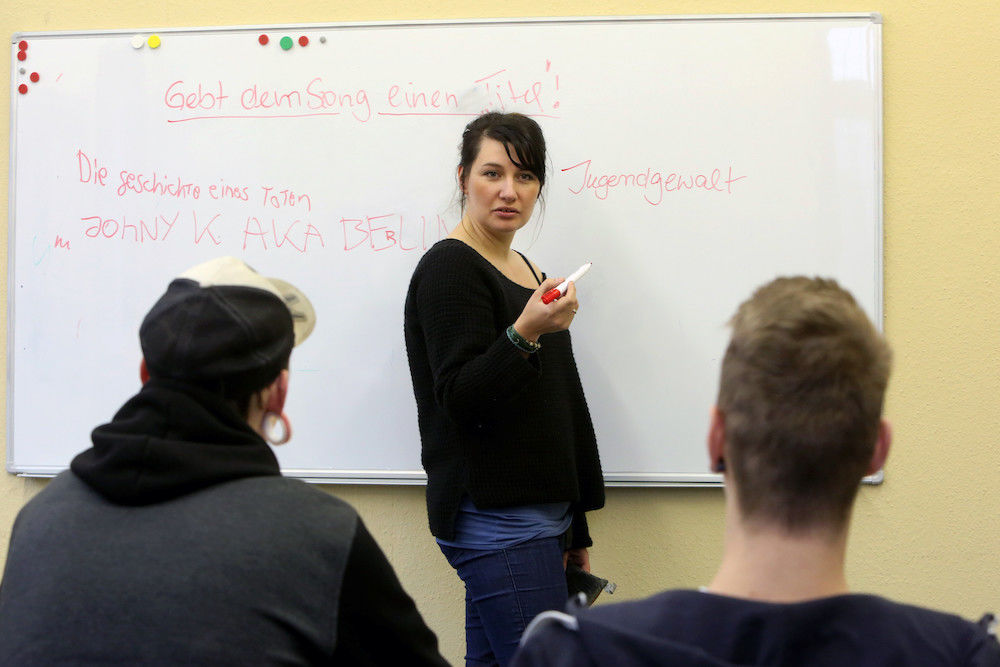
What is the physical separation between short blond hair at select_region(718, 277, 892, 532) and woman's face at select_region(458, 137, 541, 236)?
1019mm

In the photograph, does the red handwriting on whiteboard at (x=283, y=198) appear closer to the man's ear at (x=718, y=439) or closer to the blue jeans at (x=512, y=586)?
the blue jeans at (x=512, y=586)

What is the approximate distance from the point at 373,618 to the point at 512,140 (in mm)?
1073

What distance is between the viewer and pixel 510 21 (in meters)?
2.11

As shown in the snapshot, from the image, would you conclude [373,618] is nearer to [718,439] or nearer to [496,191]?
[718,439]

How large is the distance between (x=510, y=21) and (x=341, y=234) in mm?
665

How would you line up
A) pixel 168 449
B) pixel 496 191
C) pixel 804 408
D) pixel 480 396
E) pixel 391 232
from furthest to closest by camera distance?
pixel 391 232 → pixel 496 191 → pixel 480 396 → pixel 168 449 → pixel 804 408

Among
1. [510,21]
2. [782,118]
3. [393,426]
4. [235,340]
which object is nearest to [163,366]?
[235,340]

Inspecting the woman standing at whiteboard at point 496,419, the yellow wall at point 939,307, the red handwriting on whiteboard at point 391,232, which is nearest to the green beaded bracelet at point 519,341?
the woman standing at whiteboard at point 496,419

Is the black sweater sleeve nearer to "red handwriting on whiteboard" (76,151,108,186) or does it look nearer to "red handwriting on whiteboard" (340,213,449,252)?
"red handwriting on whiteboard" (340,213,449,252)

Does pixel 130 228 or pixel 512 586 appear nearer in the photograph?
pixel 512 586

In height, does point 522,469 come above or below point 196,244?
below

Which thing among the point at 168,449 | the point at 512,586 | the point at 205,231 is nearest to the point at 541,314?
the point at 512,586

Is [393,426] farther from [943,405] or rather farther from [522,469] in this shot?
[943,405]

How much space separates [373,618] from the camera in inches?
37.6
